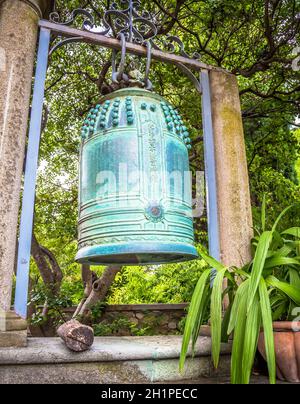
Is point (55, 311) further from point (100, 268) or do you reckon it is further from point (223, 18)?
point (223, 18)

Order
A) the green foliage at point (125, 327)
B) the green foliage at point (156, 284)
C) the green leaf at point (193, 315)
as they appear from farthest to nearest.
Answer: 1. the green foliage at point (156, 284)
2. the green foliage at point (125, 327)
3. the green leaf at point (193, 315)

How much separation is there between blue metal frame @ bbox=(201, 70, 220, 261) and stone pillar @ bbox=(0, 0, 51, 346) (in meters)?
1.22

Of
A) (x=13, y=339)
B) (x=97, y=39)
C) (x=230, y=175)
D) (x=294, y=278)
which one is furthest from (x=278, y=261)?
(x=97, y=39)

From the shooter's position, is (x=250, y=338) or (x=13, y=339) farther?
(x=13, y=339)

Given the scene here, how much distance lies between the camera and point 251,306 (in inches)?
58.1

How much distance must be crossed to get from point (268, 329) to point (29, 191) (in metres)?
1.39

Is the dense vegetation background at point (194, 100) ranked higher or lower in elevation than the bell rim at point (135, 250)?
higher

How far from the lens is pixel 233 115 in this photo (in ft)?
8.58

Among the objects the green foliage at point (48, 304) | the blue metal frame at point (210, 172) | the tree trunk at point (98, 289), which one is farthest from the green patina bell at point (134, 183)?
the green foliage at point (48, 304)

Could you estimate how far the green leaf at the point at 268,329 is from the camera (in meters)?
1.31

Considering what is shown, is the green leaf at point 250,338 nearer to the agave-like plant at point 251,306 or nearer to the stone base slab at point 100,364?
the agave-like plant at point 251,306

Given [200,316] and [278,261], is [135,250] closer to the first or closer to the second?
[200,316]

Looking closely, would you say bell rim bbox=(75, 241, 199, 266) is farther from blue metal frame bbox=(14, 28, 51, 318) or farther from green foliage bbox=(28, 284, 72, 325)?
green foliage bbox=(28, 284, 72, 325)

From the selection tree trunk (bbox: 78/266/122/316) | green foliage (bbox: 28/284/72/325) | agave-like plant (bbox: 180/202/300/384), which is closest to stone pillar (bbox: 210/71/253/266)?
agave-like plant (bbox: 180/202/300/384)
